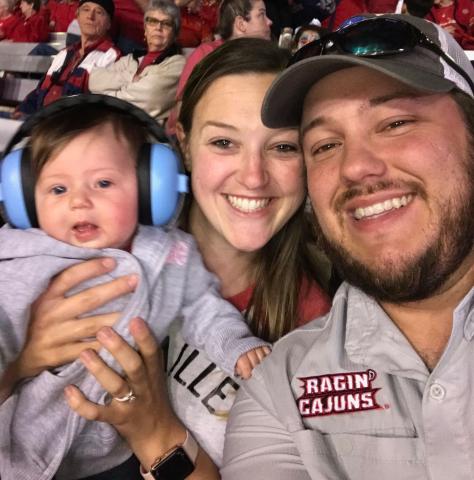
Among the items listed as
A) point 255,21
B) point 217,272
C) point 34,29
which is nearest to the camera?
point 217,272

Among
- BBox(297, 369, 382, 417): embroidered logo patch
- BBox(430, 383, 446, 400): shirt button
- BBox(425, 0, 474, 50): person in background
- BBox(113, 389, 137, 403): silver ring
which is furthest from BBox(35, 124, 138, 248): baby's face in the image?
BBox(425, 0, 474, 50): person in background

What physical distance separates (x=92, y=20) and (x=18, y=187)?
450 cm

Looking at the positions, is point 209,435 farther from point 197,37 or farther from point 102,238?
point 197,37

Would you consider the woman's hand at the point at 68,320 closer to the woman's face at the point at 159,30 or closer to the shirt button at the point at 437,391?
the shirt button at the point at 437,391

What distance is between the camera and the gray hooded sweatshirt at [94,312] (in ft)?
5.03

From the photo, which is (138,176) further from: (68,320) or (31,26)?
(31,26)

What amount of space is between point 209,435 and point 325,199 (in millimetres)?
789

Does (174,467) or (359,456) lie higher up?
(359,456)

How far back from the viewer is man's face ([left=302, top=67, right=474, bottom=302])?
4.45 feet

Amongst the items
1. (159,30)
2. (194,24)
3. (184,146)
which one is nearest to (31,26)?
(194,24)

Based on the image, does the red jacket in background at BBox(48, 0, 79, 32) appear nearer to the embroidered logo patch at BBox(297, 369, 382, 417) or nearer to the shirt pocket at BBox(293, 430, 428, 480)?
the embroidered logo patch at BBox(297, 369, 382, 417)

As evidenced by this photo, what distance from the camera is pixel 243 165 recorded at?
1.69 meters

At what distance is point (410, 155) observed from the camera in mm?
1378

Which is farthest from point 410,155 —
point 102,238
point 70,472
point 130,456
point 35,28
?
point 35,28
